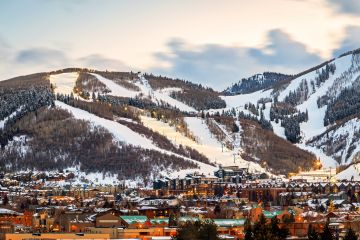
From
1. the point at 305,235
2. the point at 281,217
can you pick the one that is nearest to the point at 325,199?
the point at 281,217

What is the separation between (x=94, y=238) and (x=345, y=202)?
75958mm

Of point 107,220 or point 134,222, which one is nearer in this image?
point 134,222

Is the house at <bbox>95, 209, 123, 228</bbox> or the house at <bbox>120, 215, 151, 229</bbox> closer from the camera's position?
the house at <bbox>120, 215, 151, 229</bbox>

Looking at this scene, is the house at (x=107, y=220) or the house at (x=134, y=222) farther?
the house at (x=107, y=220)

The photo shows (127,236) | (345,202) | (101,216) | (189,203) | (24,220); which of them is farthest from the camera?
(189,203)

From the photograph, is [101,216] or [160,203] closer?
[101,216]

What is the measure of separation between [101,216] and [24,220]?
51.4 feet

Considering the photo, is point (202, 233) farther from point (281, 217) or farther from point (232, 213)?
point (232, 213)

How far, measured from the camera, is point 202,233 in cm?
8438

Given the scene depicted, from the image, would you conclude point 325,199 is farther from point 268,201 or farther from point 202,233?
point 202,233

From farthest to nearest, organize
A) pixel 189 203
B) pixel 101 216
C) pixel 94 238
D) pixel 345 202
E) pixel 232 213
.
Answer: pixel 189 203 → pixel 345 202 → pixel 232 213 → pixel 101 216 → pixel 94 238

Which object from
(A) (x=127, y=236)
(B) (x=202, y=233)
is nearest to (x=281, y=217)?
(A) (x=127, y=236)

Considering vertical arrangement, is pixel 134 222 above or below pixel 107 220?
below

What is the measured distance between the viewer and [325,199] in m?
173
